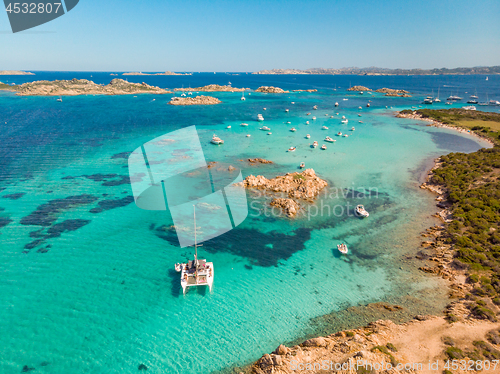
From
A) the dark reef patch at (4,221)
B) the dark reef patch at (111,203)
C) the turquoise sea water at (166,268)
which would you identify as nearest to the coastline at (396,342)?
the turquoise sea water at (166,268)

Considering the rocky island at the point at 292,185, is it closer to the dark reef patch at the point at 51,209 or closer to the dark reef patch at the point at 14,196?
the dark reef patch at the point at 51,209

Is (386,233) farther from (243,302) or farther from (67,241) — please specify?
(67,241)

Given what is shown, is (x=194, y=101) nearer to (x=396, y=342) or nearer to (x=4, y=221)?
(x=4, y=221)

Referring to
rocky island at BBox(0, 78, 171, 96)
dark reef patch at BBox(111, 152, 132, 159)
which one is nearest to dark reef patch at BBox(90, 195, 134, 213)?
dark reef patch at BBox(111, 152, 132, 159)

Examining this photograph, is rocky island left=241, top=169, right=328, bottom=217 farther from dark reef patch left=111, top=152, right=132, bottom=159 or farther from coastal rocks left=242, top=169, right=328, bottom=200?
dark reef patch left=111, top=152, right=132, bottom=159

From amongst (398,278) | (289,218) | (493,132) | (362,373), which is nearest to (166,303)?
(362,373)

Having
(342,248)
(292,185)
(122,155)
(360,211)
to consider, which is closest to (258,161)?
(292,185)
